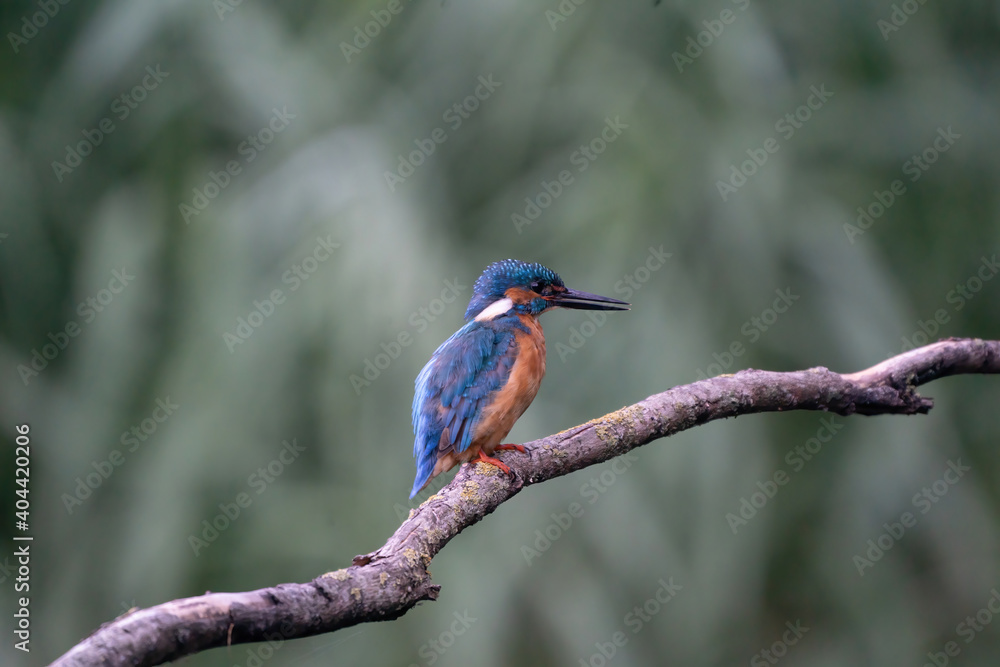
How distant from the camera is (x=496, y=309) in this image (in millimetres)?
2207

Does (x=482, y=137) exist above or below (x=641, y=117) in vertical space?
above

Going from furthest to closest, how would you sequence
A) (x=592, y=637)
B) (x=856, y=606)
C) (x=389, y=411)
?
(x=856, y=606), (x=389, y=411), (x=592, y=637)

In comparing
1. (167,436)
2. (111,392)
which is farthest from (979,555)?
(111,392)

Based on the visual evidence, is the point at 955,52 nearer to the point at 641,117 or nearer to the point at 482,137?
the point at 641,117

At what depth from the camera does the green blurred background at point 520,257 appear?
2582 mm

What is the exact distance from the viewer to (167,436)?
2.64 m

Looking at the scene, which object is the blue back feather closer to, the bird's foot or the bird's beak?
the bird's foot

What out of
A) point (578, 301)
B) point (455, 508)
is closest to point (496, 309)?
point (578, 301)

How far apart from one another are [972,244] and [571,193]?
1475mm

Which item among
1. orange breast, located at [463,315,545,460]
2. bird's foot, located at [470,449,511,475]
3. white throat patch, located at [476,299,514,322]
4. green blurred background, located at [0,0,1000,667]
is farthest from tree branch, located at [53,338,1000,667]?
green blurred background, located at [0,0,1000,667]

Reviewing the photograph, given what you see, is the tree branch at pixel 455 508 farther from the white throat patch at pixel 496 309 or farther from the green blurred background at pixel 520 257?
the green blurred background at pixel 520 257

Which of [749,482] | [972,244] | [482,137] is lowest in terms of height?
[749,482]

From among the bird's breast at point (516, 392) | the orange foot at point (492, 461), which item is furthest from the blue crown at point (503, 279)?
the orange foot at point (492, 461)

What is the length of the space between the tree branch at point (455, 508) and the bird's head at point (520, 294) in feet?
1.73
